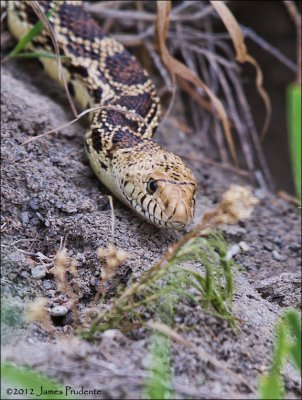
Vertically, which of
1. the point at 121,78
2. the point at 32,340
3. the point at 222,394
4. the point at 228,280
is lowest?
the point at 222,394

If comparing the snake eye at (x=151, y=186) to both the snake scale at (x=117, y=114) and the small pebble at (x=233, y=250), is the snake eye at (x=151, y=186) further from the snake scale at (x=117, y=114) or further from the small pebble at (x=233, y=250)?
the small pebble at (x=233, y=250)

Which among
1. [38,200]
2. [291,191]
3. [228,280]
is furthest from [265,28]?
[228,280]

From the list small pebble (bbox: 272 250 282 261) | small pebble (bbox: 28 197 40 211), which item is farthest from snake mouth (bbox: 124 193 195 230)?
small pebble (bbox: 272 250 282 261)

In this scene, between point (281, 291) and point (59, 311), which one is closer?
point (59, 311)

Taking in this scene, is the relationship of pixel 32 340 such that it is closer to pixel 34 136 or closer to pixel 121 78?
pixel 34 136

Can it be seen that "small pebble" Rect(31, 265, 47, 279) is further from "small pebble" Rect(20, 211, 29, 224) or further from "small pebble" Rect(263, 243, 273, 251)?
"small pebble" Rect(263, 243, 273, 251)

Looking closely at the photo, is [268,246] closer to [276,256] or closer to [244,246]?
[276,256]

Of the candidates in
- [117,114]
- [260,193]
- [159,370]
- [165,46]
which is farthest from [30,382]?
[260,193]
